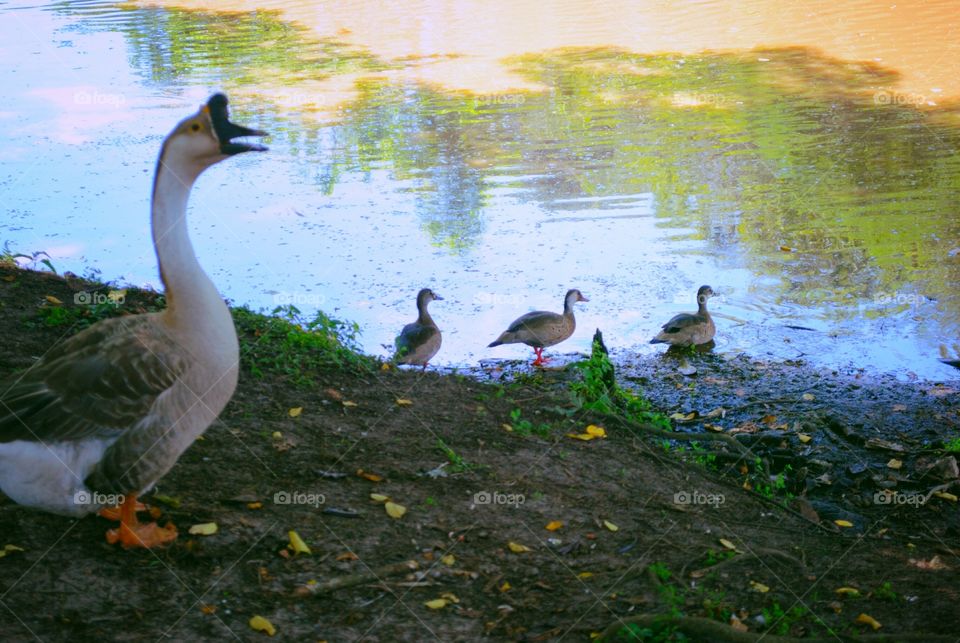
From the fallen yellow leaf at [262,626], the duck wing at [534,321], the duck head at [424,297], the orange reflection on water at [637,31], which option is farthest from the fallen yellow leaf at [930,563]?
the orange reflection on water at [637,31]

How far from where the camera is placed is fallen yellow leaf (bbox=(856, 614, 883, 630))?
4.84 meters

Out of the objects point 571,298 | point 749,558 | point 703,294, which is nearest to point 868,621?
point 749,558

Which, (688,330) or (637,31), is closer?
(688,330)

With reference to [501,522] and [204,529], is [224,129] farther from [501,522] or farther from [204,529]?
[501,522]

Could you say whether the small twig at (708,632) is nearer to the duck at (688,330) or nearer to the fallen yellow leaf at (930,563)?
the fallen yellow leaf at (930,563)

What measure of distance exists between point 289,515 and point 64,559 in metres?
1.18

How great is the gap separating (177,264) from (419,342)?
13.3 ft

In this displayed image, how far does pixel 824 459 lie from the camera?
743 cm

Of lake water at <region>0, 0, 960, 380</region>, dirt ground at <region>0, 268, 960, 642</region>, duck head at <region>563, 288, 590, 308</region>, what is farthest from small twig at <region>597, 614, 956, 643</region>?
duck head at <region>563, 288, 590, 308</region>

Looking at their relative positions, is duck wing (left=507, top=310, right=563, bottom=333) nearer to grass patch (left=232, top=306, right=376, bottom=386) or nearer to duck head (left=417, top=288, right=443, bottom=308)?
duck head (left=417, top=288, right=443, bottom=308)

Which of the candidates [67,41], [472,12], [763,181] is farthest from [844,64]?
[67,41]

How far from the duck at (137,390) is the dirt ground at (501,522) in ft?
1.44

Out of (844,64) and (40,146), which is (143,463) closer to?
(40,146)

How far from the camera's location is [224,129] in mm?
4801
